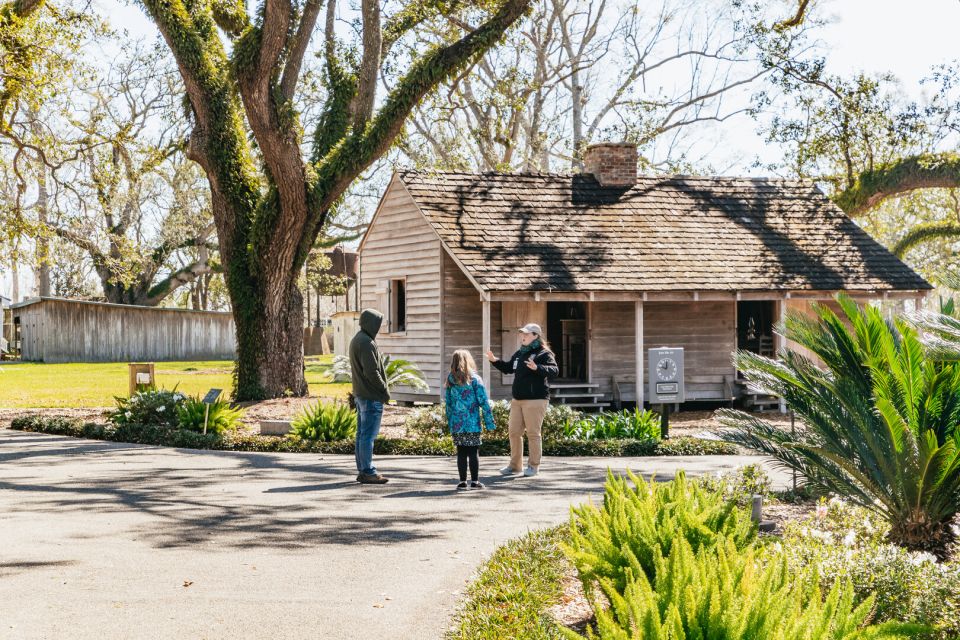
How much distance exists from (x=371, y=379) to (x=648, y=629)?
803cm

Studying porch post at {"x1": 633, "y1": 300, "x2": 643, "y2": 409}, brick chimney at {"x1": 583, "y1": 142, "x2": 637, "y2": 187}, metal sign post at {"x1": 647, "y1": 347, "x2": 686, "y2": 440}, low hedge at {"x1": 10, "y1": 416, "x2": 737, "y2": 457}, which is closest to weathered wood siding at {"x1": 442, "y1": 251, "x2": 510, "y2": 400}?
porch post at {"x1": 633, "y1": 300, "x2": 643, "y2": 409}

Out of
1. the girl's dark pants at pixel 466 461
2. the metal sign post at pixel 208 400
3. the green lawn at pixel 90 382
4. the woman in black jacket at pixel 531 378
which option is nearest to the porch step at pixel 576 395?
the green lawn at pixel 90 382

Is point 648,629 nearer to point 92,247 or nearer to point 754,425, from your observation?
point 754,425

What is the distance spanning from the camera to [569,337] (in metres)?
23.8

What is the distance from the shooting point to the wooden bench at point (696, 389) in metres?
22.9

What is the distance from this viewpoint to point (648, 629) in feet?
12.1

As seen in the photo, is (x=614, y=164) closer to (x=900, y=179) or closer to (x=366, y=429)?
(x=900, y=179)

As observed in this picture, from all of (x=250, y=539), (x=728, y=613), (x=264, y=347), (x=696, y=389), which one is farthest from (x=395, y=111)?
(x=728, y=613)

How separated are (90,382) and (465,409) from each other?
930 inches

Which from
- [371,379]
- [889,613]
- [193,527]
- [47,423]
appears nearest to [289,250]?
[47,423]

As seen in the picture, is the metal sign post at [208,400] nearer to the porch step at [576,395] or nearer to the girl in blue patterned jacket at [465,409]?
the girl in blue patterned jacket at [465,409]

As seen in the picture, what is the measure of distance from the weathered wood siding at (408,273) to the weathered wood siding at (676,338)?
3.66 meters

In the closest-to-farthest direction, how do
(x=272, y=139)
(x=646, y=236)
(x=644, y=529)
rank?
(x=644, y=529) → (x=272, y=139) → (x=646, y=236)

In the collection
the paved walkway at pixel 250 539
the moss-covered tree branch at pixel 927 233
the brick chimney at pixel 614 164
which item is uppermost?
the brick chimney at pixel 614 164
